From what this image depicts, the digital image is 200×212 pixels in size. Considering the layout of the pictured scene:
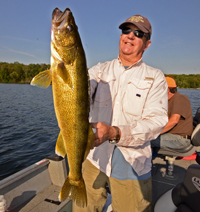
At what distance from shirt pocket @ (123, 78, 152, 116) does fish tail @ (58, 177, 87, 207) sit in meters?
1.18

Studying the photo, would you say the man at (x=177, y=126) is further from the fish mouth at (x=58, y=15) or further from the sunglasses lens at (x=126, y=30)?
the fish mouth at (x=58, y=15)

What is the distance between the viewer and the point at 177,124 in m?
5.37

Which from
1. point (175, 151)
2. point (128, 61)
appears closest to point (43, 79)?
point (128, 61)

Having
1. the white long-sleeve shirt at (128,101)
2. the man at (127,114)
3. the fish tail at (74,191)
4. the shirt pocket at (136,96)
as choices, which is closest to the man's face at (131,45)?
the man at (127,114)

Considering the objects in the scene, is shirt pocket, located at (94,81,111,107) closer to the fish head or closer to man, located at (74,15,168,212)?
man, located at (74,15,168,212)

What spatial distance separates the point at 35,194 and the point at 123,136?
294cm

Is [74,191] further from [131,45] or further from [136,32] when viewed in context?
[136,32]

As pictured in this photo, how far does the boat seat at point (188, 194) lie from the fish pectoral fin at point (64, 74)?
1973 mm

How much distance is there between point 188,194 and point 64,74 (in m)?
2.26

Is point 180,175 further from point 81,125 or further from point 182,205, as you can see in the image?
point 81,125

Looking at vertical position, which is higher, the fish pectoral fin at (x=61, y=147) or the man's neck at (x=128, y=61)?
the man's neck at (x=128, y=61)

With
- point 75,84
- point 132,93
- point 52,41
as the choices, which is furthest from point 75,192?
point 52,41

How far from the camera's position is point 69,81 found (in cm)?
182

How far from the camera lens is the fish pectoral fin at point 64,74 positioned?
181cm
